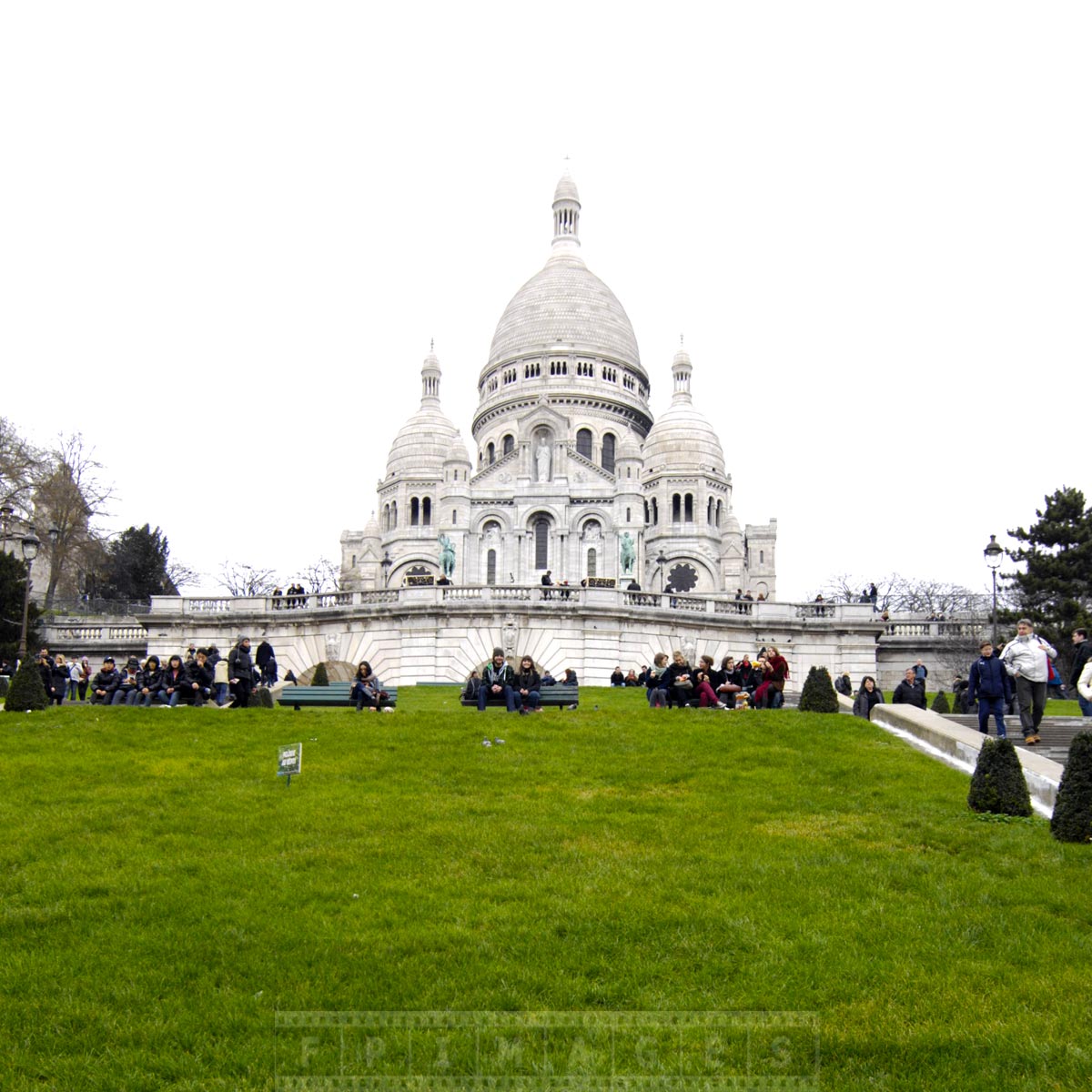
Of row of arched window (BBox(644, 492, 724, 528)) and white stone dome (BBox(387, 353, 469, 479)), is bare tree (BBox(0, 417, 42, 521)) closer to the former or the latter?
white stone dome (BBox(387, 353, 469, 479))

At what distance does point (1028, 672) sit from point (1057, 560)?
26.3 meters

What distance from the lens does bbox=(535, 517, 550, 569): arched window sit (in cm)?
7669

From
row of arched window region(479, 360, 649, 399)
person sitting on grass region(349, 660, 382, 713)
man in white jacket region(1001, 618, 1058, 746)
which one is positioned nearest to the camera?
Result: man in white jacket region(1001, 618, 1058, 746)

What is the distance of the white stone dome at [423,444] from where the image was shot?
91.0m

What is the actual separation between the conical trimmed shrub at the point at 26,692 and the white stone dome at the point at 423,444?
2712 inches

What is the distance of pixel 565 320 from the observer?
96.7m

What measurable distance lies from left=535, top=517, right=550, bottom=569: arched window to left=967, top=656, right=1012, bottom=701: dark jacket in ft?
192

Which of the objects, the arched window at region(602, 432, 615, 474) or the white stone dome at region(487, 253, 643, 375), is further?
the white stone dome at region(487, 253, 643, 375)

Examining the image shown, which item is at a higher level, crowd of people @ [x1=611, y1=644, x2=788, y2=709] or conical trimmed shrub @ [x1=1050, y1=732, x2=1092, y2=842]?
crowd of people @ [x1=611, y1=644, x2=788, y2=709]

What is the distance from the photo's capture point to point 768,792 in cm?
1380

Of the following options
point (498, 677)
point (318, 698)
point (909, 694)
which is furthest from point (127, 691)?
point (909, 694)

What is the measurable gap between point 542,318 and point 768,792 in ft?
282

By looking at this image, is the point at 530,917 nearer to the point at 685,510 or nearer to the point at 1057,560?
the point at 1057,560

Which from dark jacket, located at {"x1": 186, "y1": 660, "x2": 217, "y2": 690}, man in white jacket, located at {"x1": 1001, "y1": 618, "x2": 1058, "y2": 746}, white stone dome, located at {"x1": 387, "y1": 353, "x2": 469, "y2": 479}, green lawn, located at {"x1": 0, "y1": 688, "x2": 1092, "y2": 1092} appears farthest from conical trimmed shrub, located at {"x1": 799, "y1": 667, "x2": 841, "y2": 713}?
white stone dome, located at {"x1": 387, "y1": 353, "x2": 469, "y2": 479}
